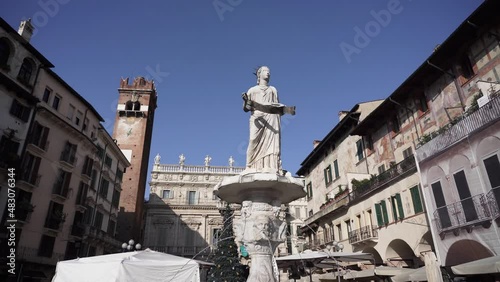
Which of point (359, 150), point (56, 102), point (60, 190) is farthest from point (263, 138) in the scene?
point (56, 102)

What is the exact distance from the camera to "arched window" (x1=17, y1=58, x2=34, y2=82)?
23.2 metres

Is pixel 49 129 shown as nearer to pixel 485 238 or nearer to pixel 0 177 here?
pixel 0 177

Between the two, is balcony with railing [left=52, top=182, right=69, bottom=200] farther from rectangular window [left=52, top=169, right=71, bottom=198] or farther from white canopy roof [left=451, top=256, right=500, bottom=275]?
white canopy roof [left=451, top=256, right=500, bottom=275]

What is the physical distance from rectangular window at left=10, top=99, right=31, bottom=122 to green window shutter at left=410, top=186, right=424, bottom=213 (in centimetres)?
2650

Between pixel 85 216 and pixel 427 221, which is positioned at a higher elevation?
pixel 85 216

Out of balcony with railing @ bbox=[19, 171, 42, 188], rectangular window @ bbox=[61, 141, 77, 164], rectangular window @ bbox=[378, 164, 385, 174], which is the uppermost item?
rectangular window @ bbox=[61, 141, 77, 164]

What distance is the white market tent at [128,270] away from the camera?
370 inches

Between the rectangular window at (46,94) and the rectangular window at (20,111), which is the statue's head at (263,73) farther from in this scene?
the rectangular window at (46,94)

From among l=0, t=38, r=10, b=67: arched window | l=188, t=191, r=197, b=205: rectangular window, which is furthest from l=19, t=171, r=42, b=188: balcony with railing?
l=188, t=191, r=197, b=205: rectangular window

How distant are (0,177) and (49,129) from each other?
6.23 m

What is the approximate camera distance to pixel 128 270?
9375mm

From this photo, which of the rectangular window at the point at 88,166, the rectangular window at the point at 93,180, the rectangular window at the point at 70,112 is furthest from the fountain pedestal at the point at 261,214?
the rectangular window at the point at 93,180

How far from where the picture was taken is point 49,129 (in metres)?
25.6

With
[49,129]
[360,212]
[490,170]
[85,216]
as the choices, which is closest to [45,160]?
[49,129]
